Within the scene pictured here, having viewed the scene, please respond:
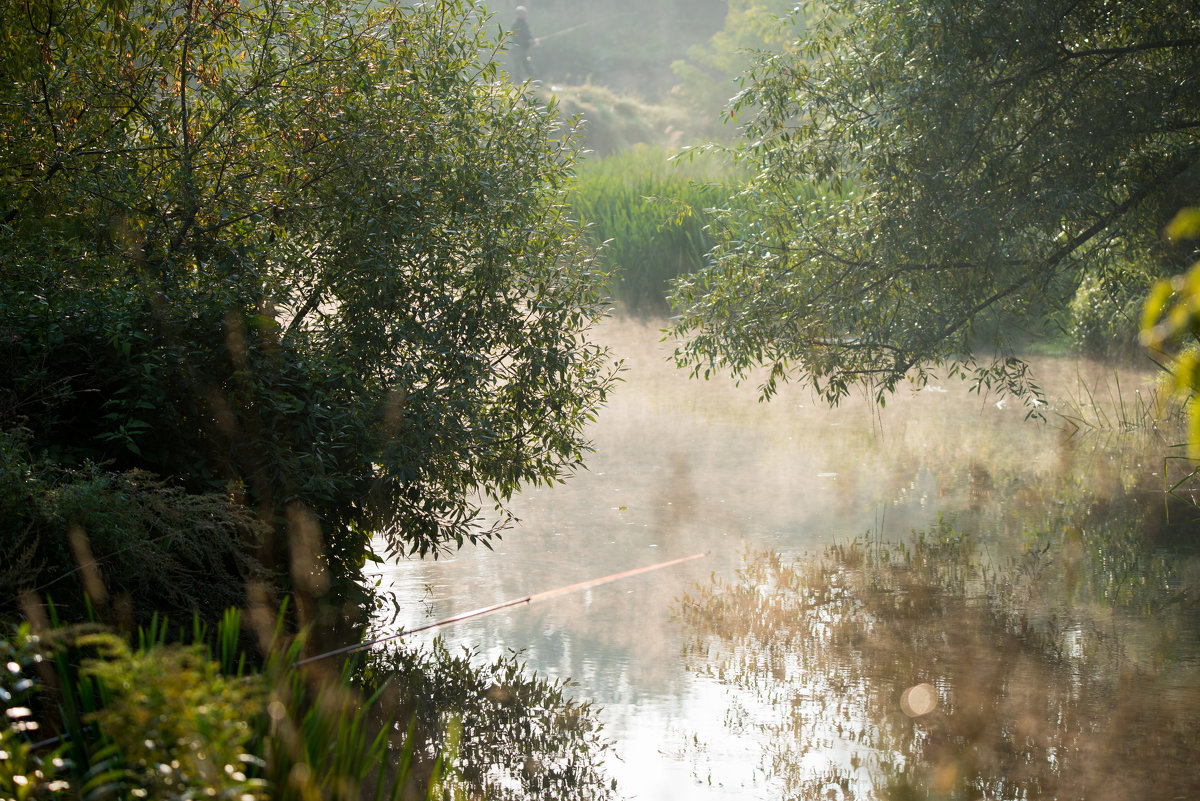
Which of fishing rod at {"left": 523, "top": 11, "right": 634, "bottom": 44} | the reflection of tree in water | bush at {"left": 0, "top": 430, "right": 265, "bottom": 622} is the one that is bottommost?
the reflection of tree in water

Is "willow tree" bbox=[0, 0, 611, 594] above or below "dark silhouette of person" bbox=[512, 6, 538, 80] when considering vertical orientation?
below

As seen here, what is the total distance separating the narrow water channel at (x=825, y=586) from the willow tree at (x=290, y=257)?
1310 millimetres

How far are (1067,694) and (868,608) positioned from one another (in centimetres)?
171

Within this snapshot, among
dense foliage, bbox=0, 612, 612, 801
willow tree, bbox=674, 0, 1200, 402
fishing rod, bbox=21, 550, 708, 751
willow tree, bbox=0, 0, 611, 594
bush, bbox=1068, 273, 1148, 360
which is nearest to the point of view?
dense foliage, bbox=0, 612, 612, 801

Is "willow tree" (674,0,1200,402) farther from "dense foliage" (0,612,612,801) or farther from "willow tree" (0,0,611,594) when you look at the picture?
"dense foliage" (0,612,612,801)

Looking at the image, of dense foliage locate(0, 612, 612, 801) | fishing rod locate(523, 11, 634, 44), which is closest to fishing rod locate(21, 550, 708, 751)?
dense foliage locate(0, 612, 612, 801)

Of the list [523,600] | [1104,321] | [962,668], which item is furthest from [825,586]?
[1104,321]

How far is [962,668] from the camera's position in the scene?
655cm

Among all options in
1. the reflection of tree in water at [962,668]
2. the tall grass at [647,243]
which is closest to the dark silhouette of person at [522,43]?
the tall grass at [647,243]

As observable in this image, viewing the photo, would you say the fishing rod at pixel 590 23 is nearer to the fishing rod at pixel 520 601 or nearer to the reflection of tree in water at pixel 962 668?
the fishing rod at pixel 520 601

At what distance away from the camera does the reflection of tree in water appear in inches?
210

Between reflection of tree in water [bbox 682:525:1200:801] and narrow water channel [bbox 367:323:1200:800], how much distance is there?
0.02 m

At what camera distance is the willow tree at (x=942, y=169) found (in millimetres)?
9086

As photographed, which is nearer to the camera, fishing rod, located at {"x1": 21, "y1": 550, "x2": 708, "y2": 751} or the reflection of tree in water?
the reflection of tree in water
